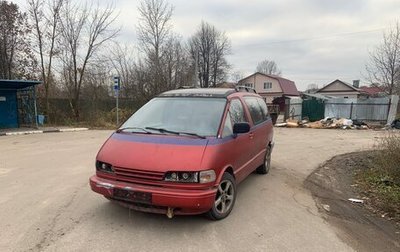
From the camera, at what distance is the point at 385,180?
7.34 m

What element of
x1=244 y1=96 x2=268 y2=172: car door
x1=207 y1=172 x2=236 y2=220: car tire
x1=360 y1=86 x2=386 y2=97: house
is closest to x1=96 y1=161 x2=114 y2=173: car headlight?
x1=207 y1=172 x2=236 y2=220: car tire

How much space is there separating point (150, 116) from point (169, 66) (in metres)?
27.2

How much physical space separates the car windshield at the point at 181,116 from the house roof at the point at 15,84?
14.0 m

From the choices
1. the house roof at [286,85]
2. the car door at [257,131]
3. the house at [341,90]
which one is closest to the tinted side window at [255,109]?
the car door at [257,131]

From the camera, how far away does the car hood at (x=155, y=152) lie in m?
4.21

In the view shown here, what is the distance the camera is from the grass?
19.2ft

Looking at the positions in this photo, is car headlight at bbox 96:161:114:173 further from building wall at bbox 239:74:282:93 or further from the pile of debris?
building wall at bbox 239:74:282:93

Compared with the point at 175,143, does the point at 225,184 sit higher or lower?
lower

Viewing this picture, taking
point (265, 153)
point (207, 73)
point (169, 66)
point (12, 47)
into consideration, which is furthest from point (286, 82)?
point (265, 153)

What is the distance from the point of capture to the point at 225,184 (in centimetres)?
484

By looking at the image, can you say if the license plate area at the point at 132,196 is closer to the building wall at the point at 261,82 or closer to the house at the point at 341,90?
the building wall at the point at 261,82

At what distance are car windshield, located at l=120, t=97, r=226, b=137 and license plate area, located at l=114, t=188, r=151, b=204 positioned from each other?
1064 mm

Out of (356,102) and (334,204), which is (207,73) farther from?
(334,204)

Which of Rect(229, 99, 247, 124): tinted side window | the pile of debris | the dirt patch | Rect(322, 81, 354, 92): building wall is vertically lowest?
the pile of debris
